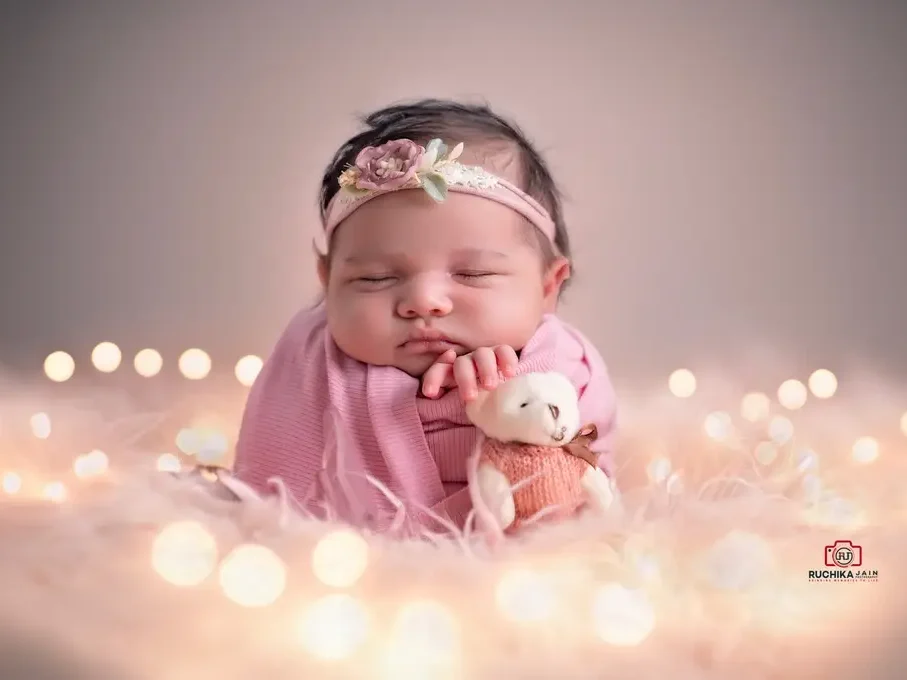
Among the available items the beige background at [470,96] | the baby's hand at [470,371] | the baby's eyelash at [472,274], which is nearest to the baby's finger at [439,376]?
the baby's hand at [470,371]

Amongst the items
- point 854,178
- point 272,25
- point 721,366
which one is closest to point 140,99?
point 272,25

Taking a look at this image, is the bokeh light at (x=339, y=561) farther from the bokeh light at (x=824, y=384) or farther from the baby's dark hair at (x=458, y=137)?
the bokeh light at (x=824, y=384)

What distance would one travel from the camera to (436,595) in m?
0.93

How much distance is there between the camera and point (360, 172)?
1366mm

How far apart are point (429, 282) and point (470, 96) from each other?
1.05m

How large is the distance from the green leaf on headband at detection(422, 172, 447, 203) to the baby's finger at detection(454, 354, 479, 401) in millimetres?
222

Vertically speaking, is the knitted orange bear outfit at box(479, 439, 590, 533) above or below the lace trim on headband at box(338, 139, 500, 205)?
below

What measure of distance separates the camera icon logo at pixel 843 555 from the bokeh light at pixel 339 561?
1.59ft

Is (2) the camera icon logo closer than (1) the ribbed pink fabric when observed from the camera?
Yes

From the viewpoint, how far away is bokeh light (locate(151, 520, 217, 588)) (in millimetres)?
916

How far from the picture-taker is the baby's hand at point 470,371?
124 cm

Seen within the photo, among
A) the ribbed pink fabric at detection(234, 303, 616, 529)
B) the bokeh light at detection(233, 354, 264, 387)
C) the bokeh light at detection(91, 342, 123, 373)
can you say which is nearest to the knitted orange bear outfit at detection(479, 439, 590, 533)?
the ribbed pink fabric at detection(234, 303, 616, 529)

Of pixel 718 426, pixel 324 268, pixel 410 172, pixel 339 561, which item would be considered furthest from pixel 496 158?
pixel 339 561

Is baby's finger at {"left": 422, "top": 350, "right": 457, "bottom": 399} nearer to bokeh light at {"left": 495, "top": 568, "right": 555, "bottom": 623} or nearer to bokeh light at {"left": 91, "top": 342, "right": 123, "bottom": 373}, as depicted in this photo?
bokeh light at {"left": 495, "top": 568, "right": 555, "bottom": 623}
